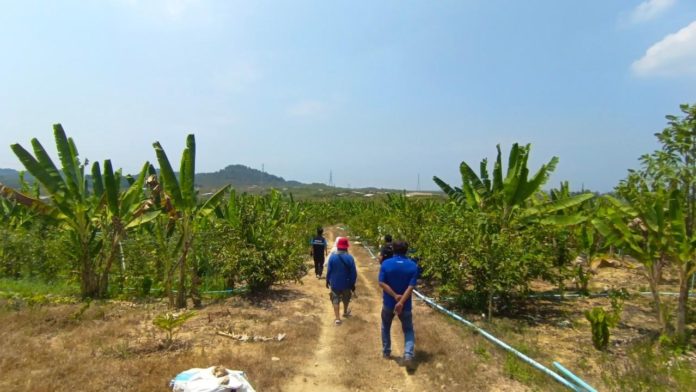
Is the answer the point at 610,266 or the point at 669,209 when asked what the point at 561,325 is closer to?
the point at 669,209

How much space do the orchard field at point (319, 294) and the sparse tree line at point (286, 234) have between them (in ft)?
0.13

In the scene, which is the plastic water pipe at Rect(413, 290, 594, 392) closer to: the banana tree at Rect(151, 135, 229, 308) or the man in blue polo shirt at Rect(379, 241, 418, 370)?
the man in blue polo shirt at Rect(379, 241, 418, 370)

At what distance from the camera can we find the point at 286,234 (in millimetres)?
11789

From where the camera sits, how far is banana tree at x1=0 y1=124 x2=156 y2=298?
10172 millimetres

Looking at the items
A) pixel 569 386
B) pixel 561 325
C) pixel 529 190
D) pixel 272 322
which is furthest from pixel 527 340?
pixel 272 322

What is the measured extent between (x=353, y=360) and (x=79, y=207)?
7841 millimetres

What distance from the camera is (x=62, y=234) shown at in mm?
11375

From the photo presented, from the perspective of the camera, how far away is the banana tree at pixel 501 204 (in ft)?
27.2

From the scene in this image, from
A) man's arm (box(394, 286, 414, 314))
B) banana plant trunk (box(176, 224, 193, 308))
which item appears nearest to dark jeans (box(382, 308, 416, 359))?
man's arm (box(394, 286, 414, 314))

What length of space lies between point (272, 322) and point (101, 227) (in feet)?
17.7

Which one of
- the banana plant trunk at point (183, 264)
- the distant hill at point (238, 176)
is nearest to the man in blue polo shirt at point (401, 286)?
the banana plant trunk at point (183, 264)

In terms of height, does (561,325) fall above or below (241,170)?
below

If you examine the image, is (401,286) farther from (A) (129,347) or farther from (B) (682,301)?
(B) (682,301)

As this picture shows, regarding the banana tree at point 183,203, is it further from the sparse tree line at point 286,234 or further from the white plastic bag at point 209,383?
the white plastic bag at point 209,383
